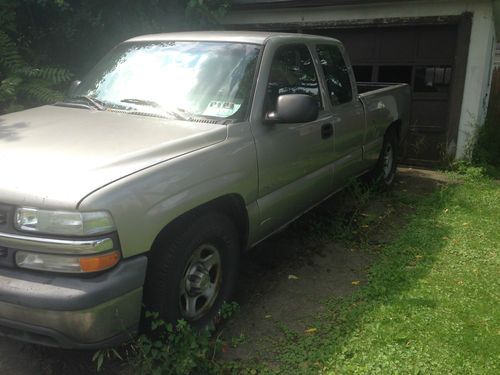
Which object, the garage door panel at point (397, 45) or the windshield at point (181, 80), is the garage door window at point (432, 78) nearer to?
the garage door panel at point (397, 45)

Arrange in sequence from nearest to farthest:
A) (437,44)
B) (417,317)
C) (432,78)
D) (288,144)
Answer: (417,317), (288,144), (437,44), (432,78)

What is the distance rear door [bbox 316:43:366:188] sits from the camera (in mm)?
4492

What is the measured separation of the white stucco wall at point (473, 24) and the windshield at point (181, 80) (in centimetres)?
512

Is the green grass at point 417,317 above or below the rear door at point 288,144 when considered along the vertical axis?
below

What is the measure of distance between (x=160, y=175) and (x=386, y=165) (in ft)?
14.9

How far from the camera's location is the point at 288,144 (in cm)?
367

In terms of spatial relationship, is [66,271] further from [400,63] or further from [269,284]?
[400,63]

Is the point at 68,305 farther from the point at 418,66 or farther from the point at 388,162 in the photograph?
the point at 418,66

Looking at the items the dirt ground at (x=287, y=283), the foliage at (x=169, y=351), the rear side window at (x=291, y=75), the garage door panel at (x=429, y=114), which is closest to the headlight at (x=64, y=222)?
the foliage at (x=169, y=351)

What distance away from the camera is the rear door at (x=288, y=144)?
344cm

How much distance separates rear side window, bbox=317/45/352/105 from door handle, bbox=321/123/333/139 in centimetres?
29

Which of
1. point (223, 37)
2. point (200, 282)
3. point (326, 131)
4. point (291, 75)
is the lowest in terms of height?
point (200, 282)

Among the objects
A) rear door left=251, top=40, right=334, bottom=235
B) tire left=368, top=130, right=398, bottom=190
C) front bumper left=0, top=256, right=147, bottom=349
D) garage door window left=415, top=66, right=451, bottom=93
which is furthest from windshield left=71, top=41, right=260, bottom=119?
garage door window left=415, top=66, right=451, bottom=93

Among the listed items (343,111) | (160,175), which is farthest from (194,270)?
(343,111)
